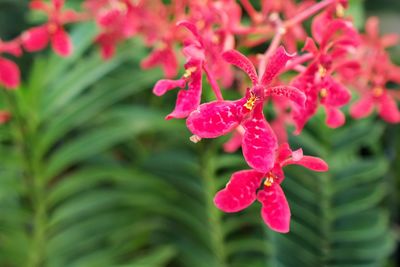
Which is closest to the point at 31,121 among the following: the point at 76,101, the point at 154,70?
the point at 76,101

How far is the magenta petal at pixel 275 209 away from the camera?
0.46 metres

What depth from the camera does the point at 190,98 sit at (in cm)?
49

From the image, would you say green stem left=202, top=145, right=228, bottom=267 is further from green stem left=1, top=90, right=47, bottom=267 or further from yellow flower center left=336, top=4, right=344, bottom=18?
yellow flower center left=336, top=4, right=344, bottom=18

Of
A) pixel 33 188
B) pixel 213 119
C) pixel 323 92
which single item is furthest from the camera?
pixel 33 188

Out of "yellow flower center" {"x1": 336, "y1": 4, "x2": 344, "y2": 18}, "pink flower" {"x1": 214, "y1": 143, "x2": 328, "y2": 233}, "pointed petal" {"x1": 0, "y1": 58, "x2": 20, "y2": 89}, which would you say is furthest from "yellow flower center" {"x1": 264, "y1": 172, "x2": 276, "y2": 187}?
"pointed petal" {"x1": 0, "y1": 58, "x2": 20, "y2": 89}

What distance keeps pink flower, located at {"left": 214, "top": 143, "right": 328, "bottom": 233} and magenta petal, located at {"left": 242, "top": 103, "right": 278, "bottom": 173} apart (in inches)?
1.0

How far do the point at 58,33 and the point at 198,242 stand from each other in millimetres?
690

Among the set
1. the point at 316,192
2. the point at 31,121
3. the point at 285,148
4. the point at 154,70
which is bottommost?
the point at 285,148

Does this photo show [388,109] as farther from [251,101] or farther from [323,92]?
[251,101]

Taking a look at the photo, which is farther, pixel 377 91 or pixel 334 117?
pixel 377 91

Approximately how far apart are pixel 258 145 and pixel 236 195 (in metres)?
0.05

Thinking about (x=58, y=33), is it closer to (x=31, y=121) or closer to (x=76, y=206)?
(x=31, y=121)

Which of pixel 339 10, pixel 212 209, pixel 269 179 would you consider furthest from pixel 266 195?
pixel 212 209

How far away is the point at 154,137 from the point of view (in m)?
1.59
